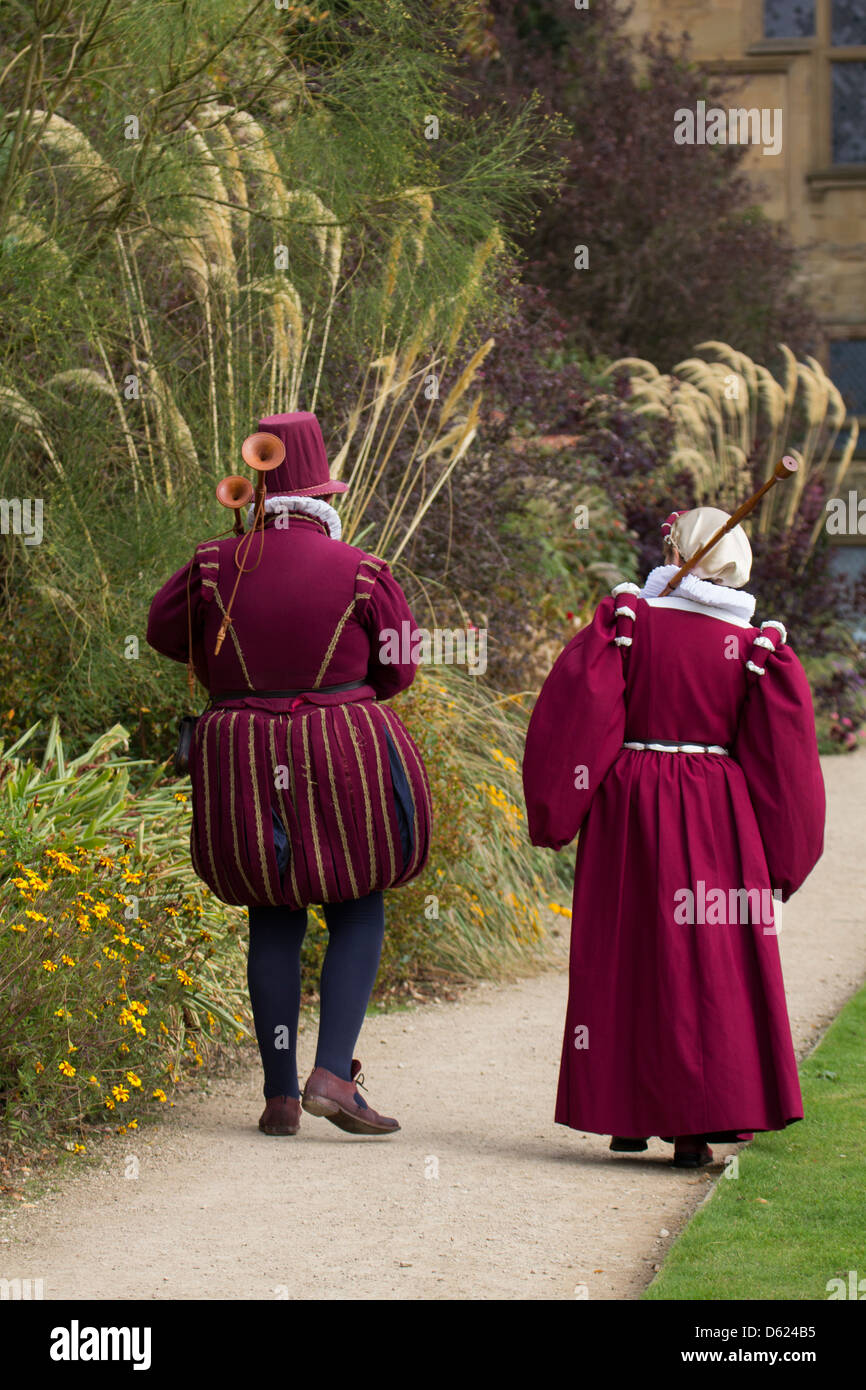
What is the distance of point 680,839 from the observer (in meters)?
4.11

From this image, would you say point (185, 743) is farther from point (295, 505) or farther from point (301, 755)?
point (295, 505)

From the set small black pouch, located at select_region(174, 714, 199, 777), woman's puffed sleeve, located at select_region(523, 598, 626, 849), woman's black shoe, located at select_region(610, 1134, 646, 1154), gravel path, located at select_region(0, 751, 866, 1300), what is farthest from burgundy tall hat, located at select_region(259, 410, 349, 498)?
woman's black shoe, located at select_region(610, 1134, 646, 1154)

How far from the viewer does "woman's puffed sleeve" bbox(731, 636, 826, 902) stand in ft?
13.5

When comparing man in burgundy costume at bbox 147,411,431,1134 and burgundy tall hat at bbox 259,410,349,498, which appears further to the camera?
burgundy tall hat at bbox 259,410,349,498

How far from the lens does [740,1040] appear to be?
401cm

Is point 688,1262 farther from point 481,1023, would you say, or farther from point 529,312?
point 529,312

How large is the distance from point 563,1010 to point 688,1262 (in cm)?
248

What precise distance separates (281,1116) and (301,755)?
3.14 feet

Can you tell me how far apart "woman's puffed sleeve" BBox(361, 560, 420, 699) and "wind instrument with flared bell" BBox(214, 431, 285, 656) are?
298 millimetres

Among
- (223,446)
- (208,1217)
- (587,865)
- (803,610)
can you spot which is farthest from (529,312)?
(208,1217)

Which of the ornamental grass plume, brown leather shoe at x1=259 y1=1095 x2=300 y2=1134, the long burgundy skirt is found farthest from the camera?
the ornamental grass plume

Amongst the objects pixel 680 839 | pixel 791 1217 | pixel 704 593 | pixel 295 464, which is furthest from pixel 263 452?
pixel 791 1217

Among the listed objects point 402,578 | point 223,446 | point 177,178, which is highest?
point 177,178

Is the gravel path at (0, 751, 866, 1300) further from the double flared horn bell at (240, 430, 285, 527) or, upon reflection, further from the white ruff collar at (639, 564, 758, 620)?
the double flared horn bell at (240, 430, 285, 527)
